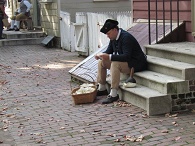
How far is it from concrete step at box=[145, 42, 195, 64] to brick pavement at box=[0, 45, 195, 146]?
1044 mm

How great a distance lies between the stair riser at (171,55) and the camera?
6.84 metres

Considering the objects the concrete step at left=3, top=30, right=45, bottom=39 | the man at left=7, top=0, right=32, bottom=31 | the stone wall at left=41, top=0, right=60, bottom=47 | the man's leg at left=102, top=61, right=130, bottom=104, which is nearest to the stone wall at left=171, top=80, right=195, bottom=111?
the man's leg at left=102, top=61, right=130, bottom=104

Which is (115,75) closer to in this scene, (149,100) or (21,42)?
(149,100)

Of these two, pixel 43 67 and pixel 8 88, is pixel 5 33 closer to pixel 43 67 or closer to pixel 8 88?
pixel 43 67

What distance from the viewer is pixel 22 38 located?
16.9 m

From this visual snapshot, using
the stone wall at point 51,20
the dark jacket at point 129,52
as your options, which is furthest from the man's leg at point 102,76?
the stone wall at point 51,20

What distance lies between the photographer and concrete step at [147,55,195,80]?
6.34 m

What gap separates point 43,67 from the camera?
11641 millimetres

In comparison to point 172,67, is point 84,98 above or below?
below

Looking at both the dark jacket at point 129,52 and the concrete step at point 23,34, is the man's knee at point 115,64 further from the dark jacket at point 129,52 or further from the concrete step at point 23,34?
the concrete step at point 23,34

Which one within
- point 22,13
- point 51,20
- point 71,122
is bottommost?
point 71,122

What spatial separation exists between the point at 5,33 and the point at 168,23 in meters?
9.76

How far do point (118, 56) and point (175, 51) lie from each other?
105 cm

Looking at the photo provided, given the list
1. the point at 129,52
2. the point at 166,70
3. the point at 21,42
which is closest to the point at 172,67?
the point at 166,70
